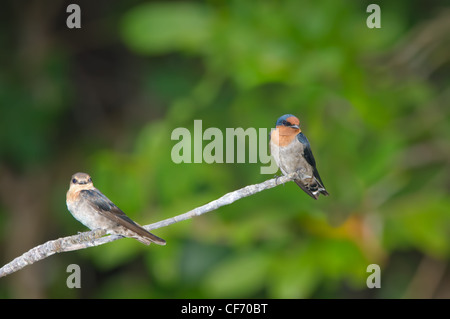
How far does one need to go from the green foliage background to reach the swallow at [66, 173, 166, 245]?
0.76 m

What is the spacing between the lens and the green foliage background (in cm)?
172

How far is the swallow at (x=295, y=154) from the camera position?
0.66 m

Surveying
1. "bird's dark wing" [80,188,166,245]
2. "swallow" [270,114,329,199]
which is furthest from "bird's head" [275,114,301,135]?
"bird's dark wing" [80,188,166,245]

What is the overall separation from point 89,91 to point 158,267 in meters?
1.15

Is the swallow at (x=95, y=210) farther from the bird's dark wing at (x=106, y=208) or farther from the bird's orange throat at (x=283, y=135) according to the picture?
the bird's orange throat at (x=283, y=135)

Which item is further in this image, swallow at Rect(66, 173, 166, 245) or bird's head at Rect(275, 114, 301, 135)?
bird's head at Rect(275, 114, 301, 135)

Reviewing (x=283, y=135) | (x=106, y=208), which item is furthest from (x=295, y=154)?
(x=106, y=208)

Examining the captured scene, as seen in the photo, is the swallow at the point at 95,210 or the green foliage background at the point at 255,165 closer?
the swallow at the point at 95,210

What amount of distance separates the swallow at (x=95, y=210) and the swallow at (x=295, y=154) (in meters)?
0.17

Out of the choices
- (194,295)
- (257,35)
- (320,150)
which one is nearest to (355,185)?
(320,150)

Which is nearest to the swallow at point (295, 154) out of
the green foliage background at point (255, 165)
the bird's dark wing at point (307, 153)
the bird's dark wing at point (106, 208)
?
the bird's dark wing at point (307, 153)

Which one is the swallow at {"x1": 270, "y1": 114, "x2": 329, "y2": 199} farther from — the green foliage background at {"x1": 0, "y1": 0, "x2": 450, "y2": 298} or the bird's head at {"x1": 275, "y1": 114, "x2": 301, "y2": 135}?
the green foliage background at {"x1": 0, "y1": 0, "x2": 450, "y2": 298}

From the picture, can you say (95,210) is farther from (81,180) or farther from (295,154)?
(295,154)

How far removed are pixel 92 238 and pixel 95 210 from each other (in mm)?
43
